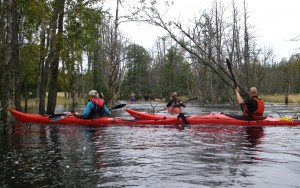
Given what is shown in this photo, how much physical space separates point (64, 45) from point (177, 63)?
137ft

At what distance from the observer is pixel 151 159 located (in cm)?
613

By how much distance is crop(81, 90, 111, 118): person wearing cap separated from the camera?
468 inches

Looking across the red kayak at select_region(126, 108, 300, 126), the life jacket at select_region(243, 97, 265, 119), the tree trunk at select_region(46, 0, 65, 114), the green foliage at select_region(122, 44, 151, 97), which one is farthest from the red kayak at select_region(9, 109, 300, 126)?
the green foliage at select_region(122, 44, 151, 97)

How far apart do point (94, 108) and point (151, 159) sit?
6325mm

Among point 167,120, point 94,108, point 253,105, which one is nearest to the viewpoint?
point 253,105

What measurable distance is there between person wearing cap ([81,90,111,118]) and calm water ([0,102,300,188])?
1893 millimetres

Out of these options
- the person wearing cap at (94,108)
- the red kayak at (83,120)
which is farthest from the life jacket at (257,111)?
the person wearing cap at (94,108)

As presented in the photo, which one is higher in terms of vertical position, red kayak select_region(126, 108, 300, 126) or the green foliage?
the green foliage

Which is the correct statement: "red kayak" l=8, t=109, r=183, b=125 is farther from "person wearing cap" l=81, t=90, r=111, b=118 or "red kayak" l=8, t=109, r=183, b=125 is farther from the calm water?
the calm water

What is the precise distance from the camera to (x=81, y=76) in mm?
39438

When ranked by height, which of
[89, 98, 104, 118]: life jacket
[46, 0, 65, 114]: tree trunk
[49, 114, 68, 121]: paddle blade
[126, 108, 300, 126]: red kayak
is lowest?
[126, 108, 300, 126]: red kayak

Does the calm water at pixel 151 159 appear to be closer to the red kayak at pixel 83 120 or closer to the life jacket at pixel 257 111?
the life jacket at pixel 257 111

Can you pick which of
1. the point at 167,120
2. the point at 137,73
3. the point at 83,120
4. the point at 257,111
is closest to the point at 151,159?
the point at 167,120

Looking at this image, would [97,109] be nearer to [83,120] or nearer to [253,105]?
[83,120]
